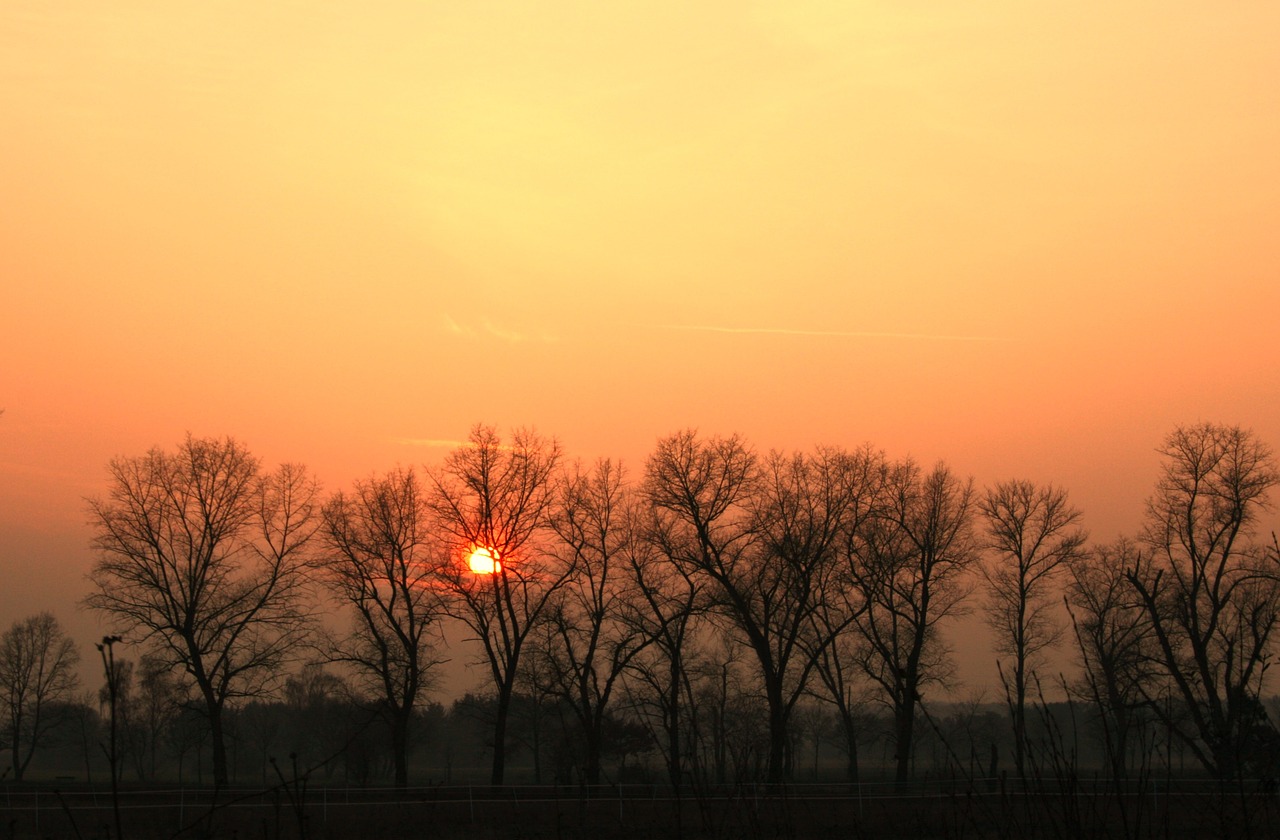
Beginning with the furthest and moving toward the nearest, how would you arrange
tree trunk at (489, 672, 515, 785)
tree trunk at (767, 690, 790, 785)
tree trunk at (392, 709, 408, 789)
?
tree trunk at (489, 672, 515, 785) < tree trunk at (392, 709, 408, 789) < tree trunk at (767, 690, 790, 785)

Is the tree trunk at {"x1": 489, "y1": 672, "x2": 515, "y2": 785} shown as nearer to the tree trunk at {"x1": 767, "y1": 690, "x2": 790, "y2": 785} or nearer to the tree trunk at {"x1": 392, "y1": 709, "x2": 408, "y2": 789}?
the tree trunk at {"x1": 392, "y1": 709, "x2": 408, "y2": 789}

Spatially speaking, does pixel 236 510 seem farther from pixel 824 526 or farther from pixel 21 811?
pixel 824 526

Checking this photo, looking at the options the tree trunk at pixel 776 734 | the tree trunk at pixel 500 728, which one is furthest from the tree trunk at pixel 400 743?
the tree trunk at pixel 776 734

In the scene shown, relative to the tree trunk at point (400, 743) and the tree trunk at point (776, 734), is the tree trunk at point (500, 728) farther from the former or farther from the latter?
the tree trunk at point (776, 734)

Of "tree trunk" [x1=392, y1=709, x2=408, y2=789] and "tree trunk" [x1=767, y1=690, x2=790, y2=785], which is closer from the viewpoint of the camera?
"tree trunk" [x1=767, y1=690, x2=790, y2=785]

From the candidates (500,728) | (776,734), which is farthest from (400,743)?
(776,734)

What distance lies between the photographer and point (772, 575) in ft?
129

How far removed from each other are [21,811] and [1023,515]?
3500cm

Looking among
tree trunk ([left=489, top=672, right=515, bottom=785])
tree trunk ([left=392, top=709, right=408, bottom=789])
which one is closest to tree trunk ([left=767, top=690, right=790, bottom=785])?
tree trunk ([left=489, top=672, right=515, bottom=785])

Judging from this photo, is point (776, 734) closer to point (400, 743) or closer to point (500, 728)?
point (500, 728)

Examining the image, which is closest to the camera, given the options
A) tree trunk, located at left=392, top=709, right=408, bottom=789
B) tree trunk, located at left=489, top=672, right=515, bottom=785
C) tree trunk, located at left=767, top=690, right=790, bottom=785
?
tree trunk, located at left=767, top=690, right=790, bottom=785

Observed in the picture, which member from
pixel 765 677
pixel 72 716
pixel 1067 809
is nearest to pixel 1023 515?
pixel 765 677

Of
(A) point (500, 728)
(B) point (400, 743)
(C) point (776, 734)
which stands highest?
(A) point (500, 728)

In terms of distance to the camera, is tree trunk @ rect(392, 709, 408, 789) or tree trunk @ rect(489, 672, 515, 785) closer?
tree trunk @ rect(392, 709, 408, 789)
